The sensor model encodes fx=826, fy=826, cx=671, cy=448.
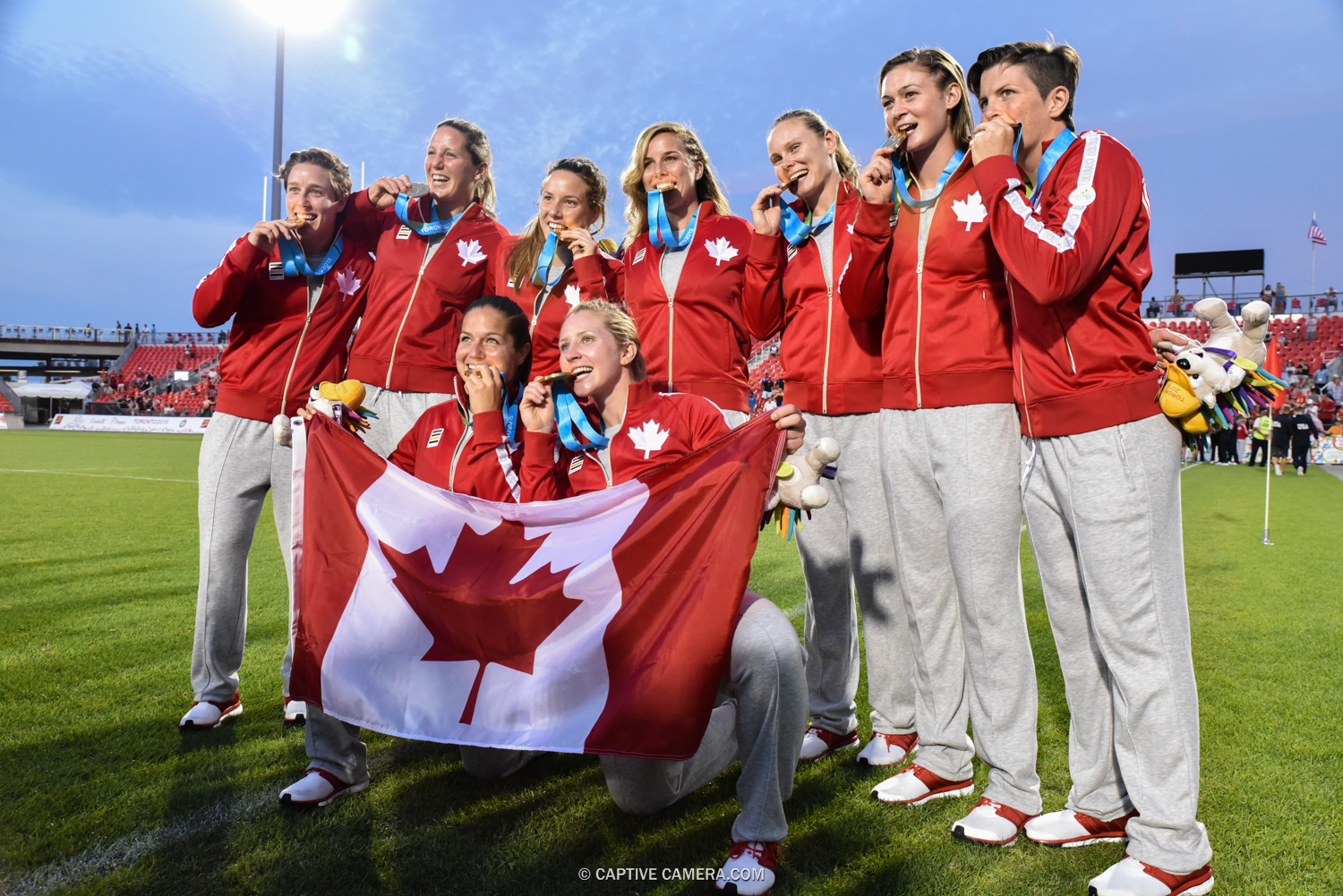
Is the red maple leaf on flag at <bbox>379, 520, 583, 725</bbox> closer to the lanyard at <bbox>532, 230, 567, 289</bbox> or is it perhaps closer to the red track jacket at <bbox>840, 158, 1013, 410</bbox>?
the red track jacket at <bbox>840, 158, 1013, 410</bbox>

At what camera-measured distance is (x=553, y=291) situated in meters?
4.10

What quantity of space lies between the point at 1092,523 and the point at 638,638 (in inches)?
57.4

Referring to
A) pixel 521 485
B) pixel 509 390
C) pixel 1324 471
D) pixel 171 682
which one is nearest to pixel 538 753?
pixel 521 485

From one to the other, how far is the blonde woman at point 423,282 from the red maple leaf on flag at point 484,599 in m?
1.33

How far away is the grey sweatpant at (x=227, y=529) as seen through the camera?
3867 millimetres

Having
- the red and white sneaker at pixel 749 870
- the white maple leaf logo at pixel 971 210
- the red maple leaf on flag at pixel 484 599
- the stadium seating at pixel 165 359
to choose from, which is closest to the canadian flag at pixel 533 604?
the red maple leaf on flag at pixel 484 599

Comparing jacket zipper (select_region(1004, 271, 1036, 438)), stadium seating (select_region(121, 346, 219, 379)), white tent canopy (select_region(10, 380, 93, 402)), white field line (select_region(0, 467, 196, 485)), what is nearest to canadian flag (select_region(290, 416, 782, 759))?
jacket zipper (select_region(1004, 271, 1036, 438))

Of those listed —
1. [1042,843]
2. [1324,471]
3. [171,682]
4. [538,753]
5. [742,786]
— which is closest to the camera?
[742,786]

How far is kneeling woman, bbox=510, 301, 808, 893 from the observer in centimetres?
253

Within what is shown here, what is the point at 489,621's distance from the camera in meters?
2.72

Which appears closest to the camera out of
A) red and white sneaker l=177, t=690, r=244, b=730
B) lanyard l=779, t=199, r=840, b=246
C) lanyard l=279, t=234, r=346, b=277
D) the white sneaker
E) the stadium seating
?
lanyard l=779, t=199, r=840, b=246

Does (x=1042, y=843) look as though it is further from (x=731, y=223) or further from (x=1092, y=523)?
(x=731, y=223)

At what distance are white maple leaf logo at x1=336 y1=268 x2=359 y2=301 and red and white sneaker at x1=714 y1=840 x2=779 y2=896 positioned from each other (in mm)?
3256

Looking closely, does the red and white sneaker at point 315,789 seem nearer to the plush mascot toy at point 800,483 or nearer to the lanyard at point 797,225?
the plush mascot toy at point 800,483
